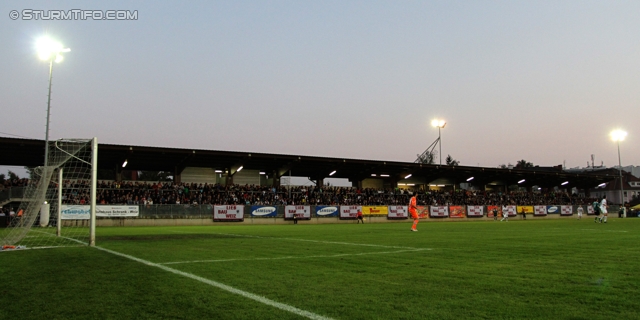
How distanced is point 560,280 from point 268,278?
435cm

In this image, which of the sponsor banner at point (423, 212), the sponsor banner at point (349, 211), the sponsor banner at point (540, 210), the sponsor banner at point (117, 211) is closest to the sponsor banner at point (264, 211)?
the sponsor banner at point (349, 211)

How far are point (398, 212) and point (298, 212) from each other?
44.9 feet

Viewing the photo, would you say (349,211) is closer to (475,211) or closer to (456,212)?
(456,212)

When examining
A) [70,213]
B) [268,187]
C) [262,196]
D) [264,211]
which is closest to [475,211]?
[268,187]

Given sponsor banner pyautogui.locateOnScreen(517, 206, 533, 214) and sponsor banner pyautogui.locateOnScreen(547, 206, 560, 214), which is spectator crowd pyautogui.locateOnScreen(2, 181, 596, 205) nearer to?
sponsor banner pyautogui.locateOnScreen(547, 206, 560, 214)

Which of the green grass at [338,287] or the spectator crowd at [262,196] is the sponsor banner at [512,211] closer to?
the spectator crowd at [262,196]

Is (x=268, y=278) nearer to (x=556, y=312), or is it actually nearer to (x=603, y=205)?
(x=556, y=312)

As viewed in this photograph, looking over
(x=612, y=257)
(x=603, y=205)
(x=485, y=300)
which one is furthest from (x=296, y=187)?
(x=485, y=300)

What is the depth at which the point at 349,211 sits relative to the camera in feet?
166

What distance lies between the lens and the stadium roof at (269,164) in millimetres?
45406

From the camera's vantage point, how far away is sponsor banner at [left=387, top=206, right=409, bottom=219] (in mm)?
54169

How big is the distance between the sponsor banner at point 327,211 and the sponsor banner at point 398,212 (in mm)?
7315

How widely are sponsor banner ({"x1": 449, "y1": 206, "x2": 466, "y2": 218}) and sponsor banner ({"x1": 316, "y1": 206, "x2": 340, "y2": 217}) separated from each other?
16479mm

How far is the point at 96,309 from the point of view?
201 inches
